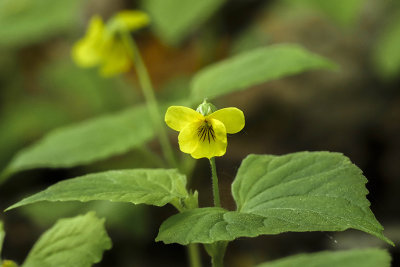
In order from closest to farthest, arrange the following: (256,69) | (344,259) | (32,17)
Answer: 1. (344,259)
2. (256,69)
3. (32,17)

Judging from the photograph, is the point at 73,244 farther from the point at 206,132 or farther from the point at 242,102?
the point at 242,102

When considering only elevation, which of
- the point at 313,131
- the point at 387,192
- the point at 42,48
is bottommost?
the point at 387,192

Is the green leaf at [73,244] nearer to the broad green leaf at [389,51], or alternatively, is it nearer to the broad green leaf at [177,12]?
the broad green leaf at [177,12]

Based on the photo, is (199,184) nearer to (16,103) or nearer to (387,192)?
(387,192)

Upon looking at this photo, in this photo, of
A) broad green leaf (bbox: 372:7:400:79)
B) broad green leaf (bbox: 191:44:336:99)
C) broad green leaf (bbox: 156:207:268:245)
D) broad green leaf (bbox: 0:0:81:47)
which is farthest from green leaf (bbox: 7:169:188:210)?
broad green leaf (bbox: 0:0:81:47)

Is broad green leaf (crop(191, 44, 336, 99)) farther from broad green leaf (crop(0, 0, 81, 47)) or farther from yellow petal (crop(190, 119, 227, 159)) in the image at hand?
broad green leaf (crop(0, 0, 81, 47))

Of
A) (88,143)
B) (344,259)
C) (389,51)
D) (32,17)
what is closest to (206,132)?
(344,259)

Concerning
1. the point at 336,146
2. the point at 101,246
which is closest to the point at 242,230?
the point at 101,246
